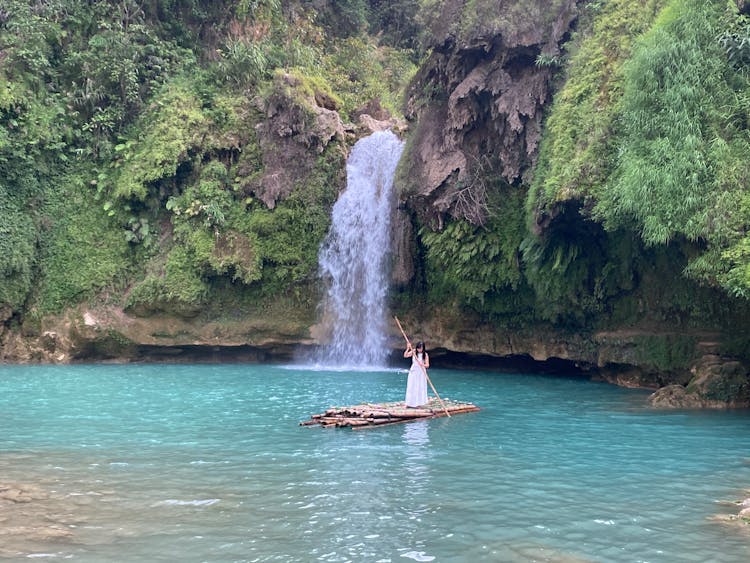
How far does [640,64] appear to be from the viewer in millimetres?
15070

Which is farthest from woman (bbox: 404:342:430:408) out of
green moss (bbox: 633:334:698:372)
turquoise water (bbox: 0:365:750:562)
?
green moss (bbox: 633:334:698:372)

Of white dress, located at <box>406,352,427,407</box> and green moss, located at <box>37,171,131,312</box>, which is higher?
green moss, located at <box>37,171,131,312</box>

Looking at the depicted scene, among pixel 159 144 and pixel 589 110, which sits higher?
pixel 159 144

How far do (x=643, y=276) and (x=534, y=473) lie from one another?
1118 cm

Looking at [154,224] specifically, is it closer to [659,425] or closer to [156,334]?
[156,334]

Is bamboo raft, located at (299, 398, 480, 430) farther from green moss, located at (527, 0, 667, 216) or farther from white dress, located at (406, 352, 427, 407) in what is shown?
green moss, located at (527, 0, 667, 216)

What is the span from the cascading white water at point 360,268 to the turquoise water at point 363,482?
8118 mm

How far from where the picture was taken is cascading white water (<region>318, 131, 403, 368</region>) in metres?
24.2

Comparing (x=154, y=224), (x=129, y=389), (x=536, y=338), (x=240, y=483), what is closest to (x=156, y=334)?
(x=154, y=224)

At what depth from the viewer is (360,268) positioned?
963 inches

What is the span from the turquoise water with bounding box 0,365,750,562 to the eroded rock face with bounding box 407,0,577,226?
7.46 m

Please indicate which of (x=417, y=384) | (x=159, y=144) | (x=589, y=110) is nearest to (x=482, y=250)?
(x=589, y=110)

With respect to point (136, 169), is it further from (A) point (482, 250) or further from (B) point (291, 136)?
(A) point (482, 250)

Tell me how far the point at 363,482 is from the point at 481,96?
14.6m
